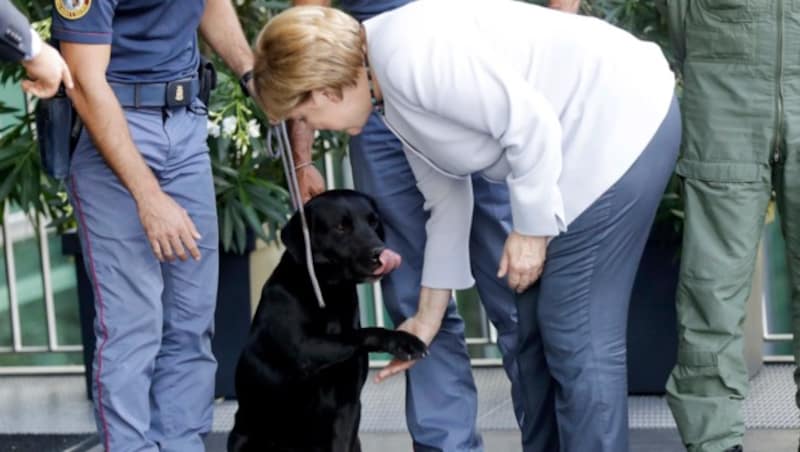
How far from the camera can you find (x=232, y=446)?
13.4ft

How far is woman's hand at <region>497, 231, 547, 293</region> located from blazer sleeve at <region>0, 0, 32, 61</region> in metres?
1.09

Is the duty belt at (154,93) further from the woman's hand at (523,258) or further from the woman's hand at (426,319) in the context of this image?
the woman's hand at (523,258)

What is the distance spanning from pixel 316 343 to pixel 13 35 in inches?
52.2

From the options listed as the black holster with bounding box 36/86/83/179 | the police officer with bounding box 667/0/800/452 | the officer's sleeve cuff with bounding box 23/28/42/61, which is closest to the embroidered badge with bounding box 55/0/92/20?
the black holster with bounding box 36/86/83/179

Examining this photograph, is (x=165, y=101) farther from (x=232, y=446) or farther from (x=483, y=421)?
(x=483, y=421)

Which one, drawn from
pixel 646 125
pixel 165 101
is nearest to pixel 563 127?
pixel 646 125

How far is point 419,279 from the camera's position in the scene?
13.2ft

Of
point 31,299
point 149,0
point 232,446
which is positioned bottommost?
point 31,299

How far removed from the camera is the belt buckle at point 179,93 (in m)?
3.76

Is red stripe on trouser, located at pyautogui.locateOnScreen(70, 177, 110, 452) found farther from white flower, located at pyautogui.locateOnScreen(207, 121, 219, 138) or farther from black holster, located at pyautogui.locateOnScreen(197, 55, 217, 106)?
white flower, located at pyautogui.locateOnScreen(207, 121, 219, 138)

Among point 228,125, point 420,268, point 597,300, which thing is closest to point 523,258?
point 597,300

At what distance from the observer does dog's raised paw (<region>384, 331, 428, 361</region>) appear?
12.3 ft

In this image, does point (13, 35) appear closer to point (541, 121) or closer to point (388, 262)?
point (541, 121)

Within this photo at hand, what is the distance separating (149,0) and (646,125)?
1.23 meters
